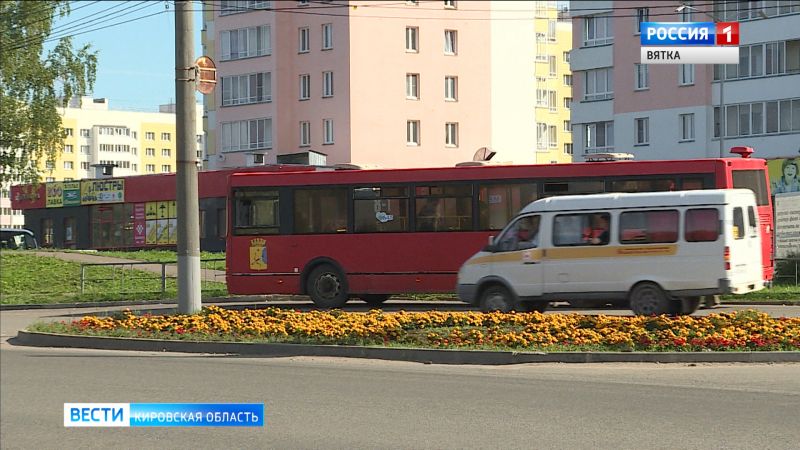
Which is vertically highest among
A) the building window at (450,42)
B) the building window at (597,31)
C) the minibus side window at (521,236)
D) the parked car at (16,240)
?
the building window at (450,42)

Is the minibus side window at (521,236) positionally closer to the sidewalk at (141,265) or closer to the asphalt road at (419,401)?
the asphalt road at (419,401)

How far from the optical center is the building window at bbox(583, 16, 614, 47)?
2557 inches

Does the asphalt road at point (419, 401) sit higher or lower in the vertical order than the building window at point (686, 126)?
lower

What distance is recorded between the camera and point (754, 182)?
24.5 meters

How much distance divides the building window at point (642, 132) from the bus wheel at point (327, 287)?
125 feet

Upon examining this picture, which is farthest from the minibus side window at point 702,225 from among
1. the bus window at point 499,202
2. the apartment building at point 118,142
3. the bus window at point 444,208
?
the apartment building at point 118,142

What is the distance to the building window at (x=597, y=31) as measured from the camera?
2557 inches

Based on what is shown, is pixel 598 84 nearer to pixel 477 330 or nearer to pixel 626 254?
pixel 626 254

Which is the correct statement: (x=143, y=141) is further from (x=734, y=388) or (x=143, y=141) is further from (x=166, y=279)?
(x=734, y=388)

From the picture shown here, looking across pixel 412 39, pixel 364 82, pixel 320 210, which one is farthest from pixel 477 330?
pixel 412 39

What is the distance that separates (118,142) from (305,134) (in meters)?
93.5

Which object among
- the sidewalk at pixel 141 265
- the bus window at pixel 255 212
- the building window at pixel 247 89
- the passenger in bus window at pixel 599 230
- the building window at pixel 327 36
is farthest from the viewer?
the building window at pixel 247 89

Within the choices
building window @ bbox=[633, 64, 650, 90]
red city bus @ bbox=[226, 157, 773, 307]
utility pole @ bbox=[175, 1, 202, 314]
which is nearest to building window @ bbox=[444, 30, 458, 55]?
building window @ bbox=[633, 64, 650, 90]

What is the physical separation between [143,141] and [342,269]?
142 meters
